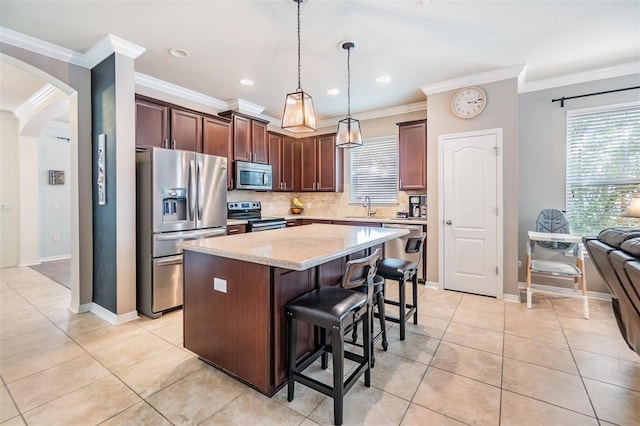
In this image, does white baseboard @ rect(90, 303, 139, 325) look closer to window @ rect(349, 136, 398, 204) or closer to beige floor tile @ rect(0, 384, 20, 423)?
beige floor tile @ rect(0, 384, 20, 423)

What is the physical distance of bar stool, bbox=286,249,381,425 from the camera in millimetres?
1607

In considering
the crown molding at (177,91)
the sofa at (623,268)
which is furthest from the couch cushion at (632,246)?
the crown molding at (177,91)

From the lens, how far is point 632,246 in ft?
5.33

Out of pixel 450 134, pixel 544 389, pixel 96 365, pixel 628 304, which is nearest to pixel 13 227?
pixel 96 365

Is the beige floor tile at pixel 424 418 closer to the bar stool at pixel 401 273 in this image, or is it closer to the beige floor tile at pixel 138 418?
the bar stool at pixel 401 273

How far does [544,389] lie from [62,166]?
8273 millimetres

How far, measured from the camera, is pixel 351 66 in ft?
11.3

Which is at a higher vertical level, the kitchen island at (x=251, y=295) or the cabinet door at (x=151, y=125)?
the cabinet door at (x=151, y=125)

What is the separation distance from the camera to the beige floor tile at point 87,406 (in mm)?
1682

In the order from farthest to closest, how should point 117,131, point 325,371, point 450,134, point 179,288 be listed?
point 450,134, point 179,288, point 117,131, point 325,371

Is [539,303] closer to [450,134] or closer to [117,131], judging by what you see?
[450,134]

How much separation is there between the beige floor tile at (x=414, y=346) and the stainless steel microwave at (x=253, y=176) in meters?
3.03

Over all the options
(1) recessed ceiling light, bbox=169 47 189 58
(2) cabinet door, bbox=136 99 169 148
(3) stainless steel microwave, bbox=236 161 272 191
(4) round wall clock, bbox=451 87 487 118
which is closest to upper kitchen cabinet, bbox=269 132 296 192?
(3) stainless steel microwave, bbox=236 161 272 191

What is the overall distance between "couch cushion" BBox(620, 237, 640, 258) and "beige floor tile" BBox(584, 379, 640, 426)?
92 cm
